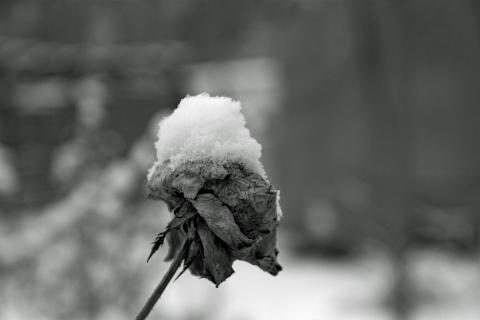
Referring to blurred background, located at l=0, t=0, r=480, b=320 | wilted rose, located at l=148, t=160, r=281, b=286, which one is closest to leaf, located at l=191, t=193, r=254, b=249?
wilted rose, located at l=148, t=160, r=281, b=286

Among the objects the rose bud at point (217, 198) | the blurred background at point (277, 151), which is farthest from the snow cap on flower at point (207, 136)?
the blurred background at point (277, 151)

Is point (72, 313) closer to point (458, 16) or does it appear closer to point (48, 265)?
point (48, 265)

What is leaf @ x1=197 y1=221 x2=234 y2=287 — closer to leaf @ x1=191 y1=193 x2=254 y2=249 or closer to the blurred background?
leaf @ x1=191 y1=193 x2=254 y2=249

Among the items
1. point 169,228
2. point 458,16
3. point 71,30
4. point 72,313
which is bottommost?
point 169,228

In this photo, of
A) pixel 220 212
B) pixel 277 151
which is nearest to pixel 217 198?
pixel 220 212

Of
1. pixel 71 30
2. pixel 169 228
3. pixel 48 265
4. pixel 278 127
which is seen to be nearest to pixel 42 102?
pixel 71 30

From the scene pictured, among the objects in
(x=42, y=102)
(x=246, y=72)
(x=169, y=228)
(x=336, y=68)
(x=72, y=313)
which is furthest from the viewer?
(x=246, y=72)
